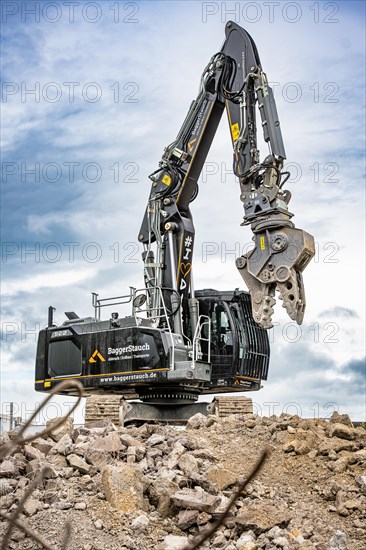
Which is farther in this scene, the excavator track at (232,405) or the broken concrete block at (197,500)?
the excavator track at (232,405)

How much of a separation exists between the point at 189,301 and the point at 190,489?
6905 mm

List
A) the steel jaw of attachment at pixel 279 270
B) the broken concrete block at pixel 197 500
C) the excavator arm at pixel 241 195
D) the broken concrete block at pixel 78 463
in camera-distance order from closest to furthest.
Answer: the broken concrete block at pixel 197 500 < the broken concrete block at pixel 78 463 < the steel jaw of attachment at pixel 279 270 < the excavator arm at pixel 241 195

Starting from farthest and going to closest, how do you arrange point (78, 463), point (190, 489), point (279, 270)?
point (279, 270), point (78, 463), point (190, 489)

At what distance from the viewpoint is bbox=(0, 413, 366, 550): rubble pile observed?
7930 mm

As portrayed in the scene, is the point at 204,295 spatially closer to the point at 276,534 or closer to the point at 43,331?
the point at 43,331

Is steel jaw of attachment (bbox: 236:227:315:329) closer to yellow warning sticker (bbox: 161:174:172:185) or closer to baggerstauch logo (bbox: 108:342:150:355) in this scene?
baggerstauch logo (bbox: 108:342:150:355)

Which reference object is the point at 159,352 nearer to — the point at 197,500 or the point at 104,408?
the point at 104,408

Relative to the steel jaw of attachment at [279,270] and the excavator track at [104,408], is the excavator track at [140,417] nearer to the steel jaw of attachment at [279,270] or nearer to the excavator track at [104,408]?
the excavator track at [104,408]

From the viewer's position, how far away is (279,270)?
1266cm

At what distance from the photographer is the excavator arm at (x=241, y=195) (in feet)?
41.9

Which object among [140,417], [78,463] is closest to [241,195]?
[140,417]

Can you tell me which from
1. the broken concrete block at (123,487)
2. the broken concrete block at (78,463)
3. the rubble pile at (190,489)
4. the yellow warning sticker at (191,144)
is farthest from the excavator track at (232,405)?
the broken concrete block at (123,487)

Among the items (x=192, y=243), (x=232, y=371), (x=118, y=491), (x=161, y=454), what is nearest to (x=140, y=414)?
(x=232, y=371)

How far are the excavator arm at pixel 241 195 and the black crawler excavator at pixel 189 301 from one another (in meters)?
0.02
